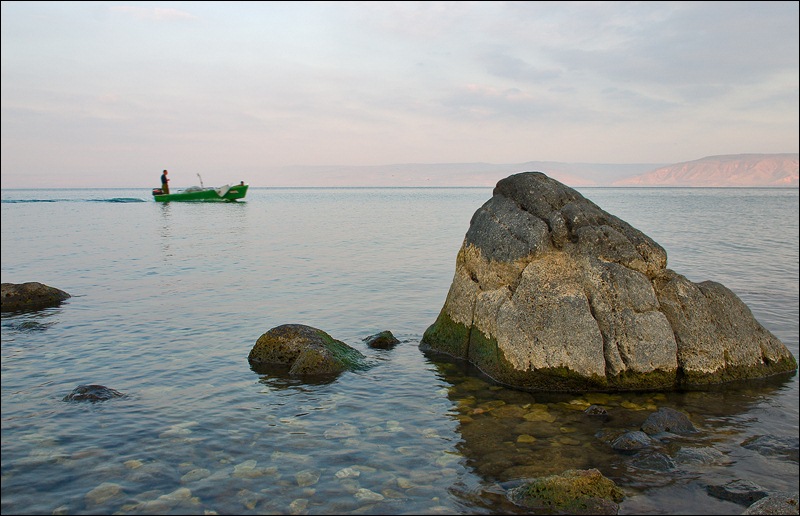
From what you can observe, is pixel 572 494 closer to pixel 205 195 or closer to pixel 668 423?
pixel 668 423

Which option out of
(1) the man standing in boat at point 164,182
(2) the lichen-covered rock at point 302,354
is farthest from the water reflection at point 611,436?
(1) the man standing in boat at point 164,182

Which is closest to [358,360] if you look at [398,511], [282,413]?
[282,413]

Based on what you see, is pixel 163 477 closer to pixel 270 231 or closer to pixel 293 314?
pixel 293 314

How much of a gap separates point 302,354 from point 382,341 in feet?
9.25

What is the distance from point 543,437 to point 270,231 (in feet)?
150

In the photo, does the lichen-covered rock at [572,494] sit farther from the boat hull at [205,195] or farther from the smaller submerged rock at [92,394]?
the boat hull at [205,195]

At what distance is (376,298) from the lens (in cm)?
2275

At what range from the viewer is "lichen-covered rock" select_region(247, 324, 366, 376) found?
1363 centimetres

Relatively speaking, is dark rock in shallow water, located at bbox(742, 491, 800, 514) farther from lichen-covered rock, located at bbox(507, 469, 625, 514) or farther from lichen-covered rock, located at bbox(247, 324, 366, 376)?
lichen-covered rock, located at bbox(247, 324, 366, 376)

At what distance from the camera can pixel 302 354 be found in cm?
1394

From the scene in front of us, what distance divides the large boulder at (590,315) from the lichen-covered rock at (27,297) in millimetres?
15205

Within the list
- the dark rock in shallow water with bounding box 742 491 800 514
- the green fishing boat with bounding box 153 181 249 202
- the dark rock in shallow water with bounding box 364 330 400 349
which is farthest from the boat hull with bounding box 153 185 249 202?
the dark rock in shallow water with bounding box 742 491 800 514

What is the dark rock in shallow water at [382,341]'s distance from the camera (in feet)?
52.6

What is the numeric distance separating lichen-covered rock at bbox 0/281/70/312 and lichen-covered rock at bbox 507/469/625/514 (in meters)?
18.8
